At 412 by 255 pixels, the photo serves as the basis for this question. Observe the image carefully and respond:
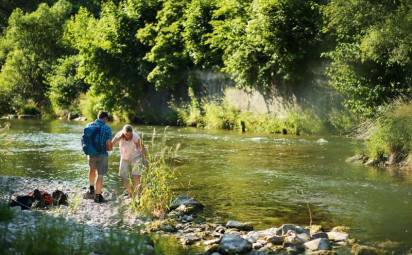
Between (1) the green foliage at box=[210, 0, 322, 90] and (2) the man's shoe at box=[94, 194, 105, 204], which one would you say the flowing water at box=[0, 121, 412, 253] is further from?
(1) the green foliage at box=[210, 0, 322, 90]

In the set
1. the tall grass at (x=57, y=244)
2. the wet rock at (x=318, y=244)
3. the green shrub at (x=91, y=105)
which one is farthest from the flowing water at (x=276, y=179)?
the green shrub at (x=91, y=105)

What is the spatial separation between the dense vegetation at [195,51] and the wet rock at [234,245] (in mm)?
13486

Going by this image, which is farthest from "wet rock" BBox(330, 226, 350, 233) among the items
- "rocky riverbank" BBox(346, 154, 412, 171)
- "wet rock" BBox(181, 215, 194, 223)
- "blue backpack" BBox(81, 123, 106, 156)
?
"rocky riverbank" BBox(346, 154, 412, 171)

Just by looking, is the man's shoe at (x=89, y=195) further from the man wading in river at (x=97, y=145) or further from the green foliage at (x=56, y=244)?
the green foliage at (x=56, y=244)

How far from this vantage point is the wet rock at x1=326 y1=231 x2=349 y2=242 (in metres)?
11.0

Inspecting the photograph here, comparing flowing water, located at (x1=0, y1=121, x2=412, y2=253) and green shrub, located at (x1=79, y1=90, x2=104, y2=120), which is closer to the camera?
flowing water, located at (x1=0, y1=121, x2=412, y2=253)

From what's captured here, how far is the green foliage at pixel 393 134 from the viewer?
1946cm

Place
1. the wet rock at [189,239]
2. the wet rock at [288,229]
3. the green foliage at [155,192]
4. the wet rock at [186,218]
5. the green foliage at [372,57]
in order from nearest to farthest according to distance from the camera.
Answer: the wet rock at [189,239]
the wet rock at [288,229]
the wet rock at [186,218]
the green foliage at [155,192]
the green foliage at [372,57]

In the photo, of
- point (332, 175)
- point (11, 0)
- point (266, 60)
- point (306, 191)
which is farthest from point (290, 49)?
point (11, 0)

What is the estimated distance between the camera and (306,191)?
15945 millimetres

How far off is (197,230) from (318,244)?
242 centimetres

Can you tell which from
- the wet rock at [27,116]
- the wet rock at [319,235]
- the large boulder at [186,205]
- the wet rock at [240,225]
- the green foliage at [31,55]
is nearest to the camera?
the wet rock at [319,235]

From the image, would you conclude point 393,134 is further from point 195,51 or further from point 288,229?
point 195,51

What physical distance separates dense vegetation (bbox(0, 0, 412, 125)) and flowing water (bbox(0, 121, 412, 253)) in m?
3.79
